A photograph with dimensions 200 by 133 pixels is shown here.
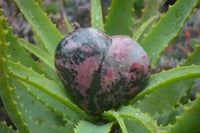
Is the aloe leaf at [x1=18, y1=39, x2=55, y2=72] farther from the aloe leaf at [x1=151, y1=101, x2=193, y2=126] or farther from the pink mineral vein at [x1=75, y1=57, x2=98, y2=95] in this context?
the aloe leaf at [x1=151, y1=101, x2=193, y2=126]

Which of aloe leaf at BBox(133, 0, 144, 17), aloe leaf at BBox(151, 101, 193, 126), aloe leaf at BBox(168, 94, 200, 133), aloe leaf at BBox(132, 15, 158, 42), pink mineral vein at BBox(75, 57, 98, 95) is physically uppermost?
aloe leaf at BBox(133, 0, 144, 17)

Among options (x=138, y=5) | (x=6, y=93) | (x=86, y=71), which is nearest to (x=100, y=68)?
(x=86, y=71)

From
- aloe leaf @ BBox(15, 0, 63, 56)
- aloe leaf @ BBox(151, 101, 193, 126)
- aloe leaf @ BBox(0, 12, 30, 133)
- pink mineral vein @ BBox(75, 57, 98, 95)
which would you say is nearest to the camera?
aloe leaf @ BBox(0, 12, 30, 133)

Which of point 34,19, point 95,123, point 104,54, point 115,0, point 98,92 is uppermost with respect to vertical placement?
point 115,0

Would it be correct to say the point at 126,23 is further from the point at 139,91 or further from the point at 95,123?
the point at 95,123

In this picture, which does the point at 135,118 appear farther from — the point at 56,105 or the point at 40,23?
the point at 40,23

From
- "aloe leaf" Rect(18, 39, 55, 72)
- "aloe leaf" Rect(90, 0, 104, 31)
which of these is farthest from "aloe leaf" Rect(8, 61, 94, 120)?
"aloe leaf" Rect(90, 0, 104, 31)

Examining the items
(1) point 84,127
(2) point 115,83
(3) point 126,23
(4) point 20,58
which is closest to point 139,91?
(2) point 115,83
